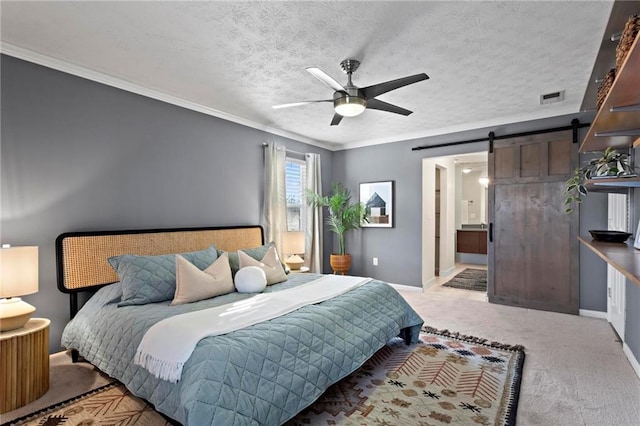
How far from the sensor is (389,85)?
2.57 m

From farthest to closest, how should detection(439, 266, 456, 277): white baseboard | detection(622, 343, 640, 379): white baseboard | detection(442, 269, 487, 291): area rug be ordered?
detection(439, 266, 456, 277): white baseboard, detection(442, 269, 487, 291): area rug, detection(622, 343, 640, 379): white baseboard

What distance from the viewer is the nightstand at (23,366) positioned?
207cm

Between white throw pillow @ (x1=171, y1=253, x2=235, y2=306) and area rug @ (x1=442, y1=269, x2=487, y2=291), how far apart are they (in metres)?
4.27

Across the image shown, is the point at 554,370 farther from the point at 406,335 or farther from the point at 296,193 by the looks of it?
the point at 296,193

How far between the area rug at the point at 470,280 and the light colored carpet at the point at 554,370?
4.94 feet

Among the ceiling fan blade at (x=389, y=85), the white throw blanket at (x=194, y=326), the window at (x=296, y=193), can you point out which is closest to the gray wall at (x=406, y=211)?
the window at (x=296, y=193)

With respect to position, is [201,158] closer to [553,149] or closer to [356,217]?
[356,217]

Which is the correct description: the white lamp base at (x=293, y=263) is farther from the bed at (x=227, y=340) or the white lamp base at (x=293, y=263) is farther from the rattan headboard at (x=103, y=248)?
the rattan headboard at (x=103, y=248)

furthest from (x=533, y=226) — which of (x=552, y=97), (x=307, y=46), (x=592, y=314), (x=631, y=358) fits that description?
(x=307, y=46)

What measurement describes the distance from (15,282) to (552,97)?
16.5ft

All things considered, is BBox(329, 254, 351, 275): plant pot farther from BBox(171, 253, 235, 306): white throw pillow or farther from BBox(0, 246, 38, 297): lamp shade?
BBox(0, 246, 38, 297): lamp shade

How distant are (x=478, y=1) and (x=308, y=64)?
52.6 inches

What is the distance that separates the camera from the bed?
1.64 meters

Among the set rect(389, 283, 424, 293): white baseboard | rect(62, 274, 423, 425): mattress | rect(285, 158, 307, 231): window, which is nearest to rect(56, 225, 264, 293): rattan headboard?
rect(62, 274, 423, 425): mattress
